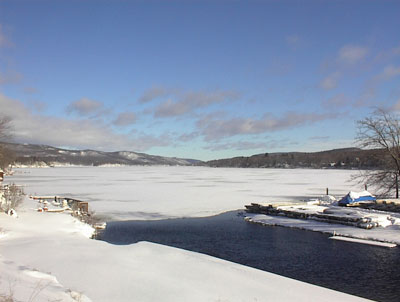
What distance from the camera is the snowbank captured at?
25.9 feet

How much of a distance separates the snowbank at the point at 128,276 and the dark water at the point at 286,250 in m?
2.28

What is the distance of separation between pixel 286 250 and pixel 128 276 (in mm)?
9574

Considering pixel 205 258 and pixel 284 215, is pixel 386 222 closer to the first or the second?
pixel 284 215

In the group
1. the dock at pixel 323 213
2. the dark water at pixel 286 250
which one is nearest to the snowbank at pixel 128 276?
the dark water at pixel 286 250

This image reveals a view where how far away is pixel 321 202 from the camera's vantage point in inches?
1237

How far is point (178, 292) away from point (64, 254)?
5.09 metres

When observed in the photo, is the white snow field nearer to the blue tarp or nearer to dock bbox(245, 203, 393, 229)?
dock bbox(245, 203, 393, 229)

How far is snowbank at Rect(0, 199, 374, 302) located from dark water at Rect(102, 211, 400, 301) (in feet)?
7.49

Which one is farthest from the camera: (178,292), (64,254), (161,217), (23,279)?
(161,217)

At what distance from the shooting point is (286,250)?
54.7 feet

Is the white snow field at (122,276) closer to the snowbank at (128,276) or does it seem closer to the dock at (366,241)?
the snowbank at (128,276)

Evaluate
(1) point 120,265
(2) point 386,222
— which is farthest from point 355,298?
(2) point 386,222

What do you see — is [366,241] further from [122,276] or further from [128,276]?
[122,276]

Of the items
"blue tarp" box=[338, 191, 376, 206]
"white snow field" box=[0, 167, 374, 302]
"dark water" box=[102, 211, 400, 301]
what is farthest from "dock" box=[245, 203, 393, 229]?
"white snow field" box=[0, 167, 374, 302]
